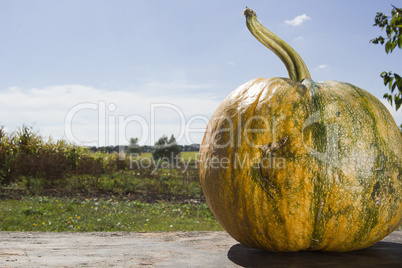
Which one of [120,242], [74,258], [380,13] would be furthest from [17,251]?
[380,13]

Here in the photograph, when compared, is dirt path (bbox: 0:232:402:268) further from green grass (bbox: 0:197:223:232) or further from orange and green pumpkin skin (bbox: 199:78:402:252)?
green grass (bbox: 0:197:223:232)

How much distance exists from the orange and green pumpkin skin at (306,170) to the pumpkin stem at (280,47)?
1.00ft

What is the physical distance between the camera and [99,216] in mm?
7805

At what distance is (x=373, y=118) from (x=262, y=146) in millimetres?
650

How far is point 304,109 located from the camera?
192 centimetres

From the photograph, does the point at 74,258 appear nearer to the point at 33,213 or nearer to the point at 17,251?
the point at 17,251

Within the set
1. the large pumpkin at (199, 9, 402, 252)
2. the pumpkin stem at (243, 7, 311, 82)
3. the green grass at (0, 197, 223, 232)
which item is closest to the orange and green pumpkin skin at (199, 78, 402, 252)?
the large pumpkin at (199, 9, 402, 252)

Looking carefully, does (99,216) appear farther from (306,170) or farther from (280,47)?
(306,170)

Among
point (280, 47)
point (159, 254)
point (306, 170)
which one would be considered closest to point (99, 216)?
point (159, 254)

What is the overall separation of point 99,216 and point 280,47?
6.47m

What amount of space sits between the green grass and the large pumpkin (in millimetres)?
5087

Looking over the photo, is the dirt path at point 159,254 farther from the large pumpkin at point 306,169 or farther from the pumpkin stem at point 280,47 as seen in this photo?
the pumpkin stem at point 280,47

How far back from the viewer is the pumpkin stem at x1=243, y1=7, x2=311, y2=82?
235 centimetres

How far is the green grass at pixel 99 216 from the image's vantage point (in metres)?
7.02
